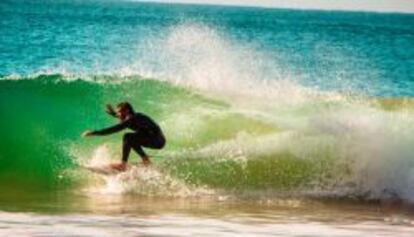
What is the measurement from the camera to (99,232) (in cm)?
925

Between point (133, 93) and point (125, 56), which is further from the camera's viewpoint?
point (125, 56)

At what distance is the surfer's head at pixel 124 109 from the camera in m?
12.0

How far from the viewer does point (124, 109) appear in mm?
12000

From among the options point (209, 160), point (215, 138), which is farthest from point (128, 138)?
point (215, 138)

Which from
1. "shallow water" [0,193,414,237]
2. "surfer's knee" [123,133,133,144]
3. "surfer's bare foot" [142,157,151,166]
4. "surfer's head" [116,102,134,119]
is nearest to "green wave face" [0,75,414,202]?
"surfer's bare foot" [142,157,151,166]

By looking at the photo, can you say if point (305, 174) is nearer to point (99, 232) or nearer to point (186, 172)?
point (186, 172)

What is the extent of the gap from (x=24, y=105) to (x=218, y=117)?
10.6 ft

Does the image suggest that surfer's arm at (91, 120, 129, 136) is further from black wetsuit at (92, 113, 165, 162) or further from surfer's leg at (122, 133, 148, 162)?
surfer's leg at (122, 133, 148, 162)

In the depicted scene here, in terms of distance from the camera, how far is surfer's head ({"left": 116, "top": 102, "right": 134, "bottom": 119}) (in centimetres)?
1198

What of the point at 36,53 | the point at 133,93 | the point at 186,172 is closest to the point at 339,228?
the point at 186,172

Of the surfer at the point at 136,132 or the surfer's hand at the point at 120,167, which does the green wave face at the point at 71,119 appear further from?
the surfer at the point at 136,132

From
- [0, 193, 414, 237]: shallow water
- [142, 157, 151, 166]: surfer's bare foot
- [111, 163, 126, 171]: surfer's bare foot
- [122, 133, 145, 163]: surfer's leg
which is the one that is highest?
[122, 133, 145, 163]: surfer's leg

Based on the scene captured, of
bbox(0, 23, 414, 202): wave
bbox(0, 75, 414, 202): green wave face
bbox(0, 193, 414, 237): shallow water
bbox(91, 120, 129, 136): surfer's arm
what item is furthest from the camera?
bbox(0, 75, 414, 202): green wave face

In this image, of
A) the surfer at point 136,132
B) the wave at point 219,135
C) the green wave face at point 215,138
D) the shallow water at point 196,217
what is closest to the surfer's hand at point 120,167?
the surfer at point 136,132
